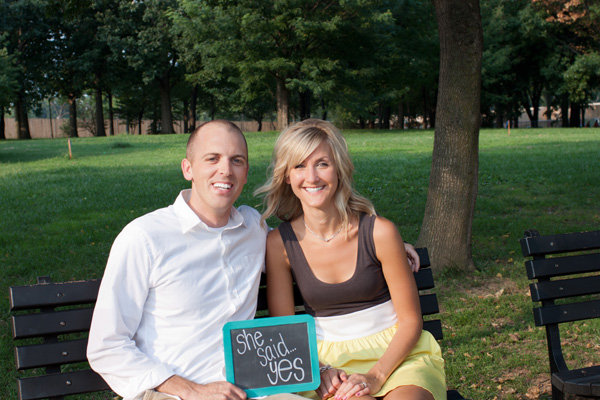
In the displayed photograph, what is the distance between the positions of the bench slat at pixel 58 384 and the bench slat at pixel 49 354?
0.06 meters

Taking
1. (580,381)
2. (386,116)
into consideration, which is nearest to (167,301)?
(580,381)

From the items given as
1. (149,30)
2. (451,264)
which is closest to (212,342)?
(451,264)

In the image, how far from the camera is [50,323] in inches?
104

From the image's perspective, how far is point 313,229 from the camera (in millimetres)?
3014

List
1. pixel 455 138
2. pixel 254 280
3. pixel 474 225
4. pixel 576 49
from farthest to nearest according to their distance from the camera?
pixel 576 49 → pixel 474 225 → pixel 455 138 → pixel 254 280

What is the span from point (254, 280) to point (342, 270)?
1.41 ft

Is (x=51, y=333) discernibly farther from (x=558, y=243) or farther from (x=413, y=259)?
(x=558, y=243)

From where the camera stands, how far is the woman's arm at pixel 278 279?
297cm

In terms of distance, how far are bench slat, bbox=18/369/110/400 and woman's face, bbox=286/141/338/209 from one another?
1257mm

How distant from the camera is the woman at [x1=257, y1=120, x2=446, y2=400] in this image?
9.34ft

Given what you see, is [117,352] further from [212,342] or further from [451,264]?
[451,264]

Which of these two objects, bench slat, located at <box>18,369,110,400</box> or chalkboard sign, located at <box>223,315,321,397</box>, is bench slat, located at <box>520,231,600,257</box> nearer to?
chalkboard sign, located at <box>223,315,321,397</box>

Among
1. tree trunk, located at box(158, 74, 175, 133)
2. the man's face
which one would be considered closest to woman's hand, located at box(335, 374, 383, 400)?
the man's face

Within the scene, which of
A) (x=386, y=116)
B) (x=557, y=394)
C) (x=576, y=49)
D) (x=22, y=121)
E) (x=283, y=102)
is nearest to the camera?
(x=557, y=394)
